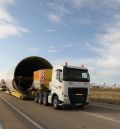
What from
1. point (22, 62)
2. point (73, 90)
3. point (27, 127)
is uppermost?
point (22, 62)

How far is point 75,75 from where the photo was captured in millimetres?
23109

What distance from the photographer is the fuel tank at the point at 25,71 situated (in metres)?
33.8

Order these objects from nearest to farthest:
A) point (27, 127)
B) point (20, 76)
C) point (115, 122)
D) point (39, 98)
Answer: point (27, 127) < point (115, 122) < point (39, 98) < point (20, 76)

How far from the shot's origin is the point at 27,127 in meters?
13.8

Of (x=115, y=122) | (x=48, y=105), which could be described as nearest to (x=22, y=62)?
(x=48, y=105)

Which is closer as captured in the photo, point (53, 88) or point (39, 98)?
point (53, 88)

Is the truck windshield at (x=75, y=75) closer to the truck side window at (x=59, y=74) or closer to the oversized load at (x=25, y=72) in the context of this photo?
the truck side window at (x=59, y=74)

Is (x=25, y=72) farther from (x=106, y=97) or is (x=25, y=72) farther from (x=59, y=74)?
(x=59, y=74)

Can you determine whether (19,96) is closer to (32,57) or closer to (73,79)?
(32,57)

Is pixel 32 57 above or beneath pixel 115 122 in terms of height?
above

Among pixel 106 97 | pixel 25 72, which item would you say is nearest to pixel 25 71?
pixel 25 72

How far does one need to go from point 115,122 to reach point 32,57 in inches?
733

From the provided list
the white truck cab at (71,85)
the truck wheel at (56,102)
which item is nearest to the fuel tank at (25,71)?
the truck wheel at (56,102)

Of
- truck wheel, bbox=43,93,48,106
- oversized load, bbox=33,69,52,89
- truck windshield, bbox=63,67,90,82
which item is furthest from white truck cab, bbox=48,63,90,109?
oversized load, bbox=33,69,52,89
